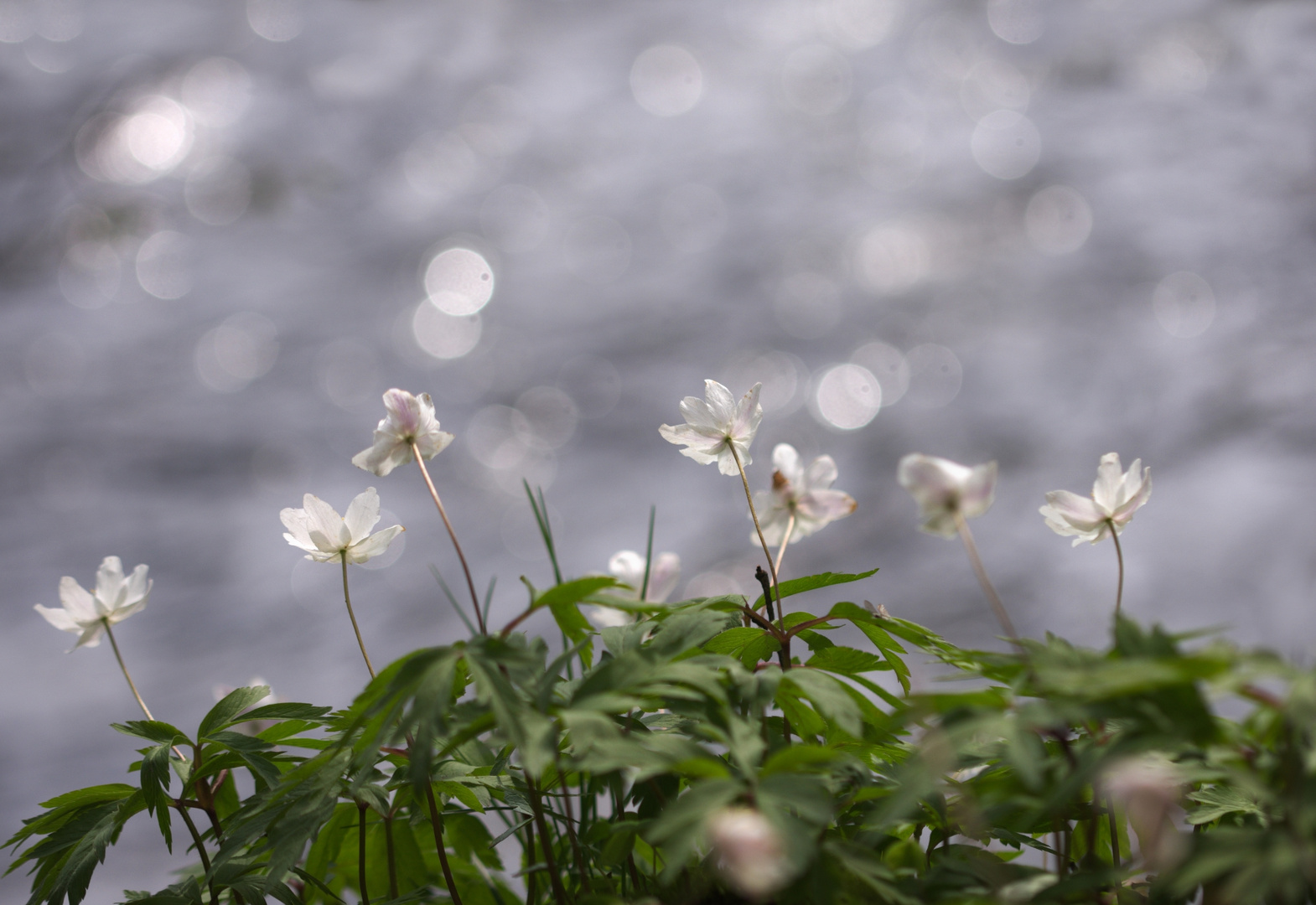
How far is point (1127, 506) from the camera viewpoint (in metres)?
1.08

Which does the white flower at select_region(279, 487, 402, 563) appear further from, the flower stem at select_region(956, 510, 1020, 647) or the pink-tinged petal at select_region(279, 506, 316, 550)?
the flower stem at select_region(956, 510, 1020, 647)

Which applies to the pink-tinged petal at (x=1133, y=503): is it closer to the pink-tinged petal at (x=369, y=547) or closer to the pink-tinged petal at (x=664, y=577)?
the pink-tinged petal at (x=664, y=577)

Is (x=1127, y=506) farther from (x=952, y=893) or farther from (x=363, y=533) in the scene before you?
(x=363, y=533)

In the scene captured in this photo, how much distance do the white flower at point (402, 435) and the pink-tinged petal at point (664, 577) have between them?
606 mm

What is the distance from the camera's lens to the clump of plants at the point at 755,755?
577 millimetres

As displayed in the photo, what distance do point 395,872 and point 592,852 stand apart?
33 centimetres

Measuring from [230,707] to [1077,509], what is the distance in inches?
45.5

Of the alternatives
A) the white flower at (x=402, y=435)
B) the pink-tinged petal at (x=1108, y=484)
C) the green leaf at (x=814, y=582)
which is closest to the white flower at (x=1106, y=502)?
the pink-tinged petal at (x=1108, y=484)

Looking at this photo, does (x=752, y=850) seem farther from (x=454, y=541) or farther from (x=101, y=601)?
(x=101, y=601)

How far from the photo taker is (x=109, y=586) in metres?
1.39

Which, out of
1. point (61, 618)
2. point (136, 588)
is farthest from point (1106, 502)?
point (61, 618)

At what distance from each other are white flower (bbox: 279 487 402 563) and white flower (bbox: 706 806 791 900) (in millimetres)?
723

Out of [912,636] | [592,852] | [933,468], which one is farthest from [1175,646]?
[592,852]

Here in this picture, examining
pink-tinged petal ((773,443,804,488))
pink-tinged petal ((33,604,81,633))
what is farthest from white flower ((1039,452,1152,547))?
pink-tinged petal ((33,604,81,633))
